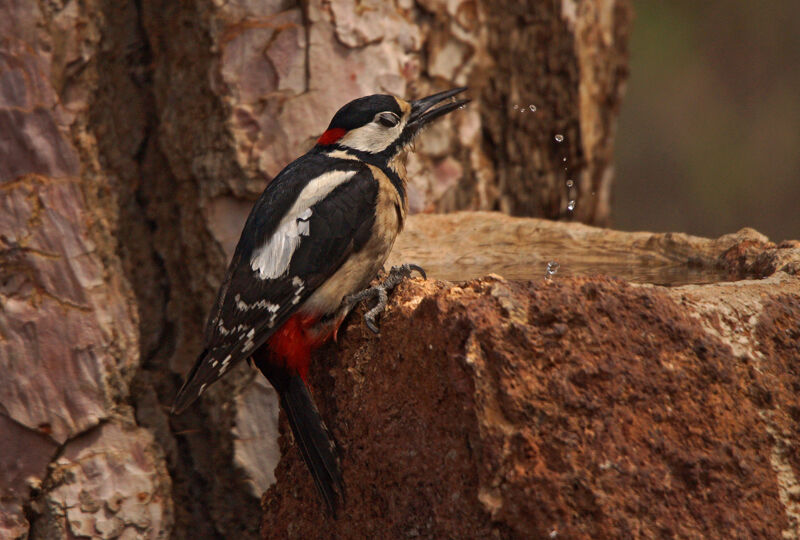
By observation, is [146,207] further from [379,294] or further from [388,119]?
[379,294]

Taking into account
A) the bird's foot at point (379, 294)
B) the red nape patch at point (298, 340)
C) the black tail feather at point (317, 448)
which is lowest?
the black tail feather at point (317, 448)

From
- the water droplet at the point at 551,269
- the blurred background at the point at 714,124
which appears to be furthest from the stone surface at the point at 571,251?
the blurred background at the point at 714,124

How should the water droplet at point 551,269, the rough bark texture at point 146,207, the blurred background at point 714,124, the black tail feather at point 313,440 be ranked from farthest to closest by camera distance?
1. the blurred background at point 714,124
2. the rough bark texture at point 146,207
3. the water droplet at point 551,269
4. the black tail feather at point 313,440

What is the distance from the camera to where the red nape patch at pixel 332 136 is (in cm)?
328

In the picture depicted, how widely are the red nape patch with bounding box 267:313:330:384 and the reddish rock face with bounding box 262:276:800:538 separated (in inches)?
21.6

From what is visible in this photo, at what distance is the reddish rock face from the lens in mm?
1954

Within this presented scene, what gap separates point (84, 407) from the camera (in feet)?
10.8

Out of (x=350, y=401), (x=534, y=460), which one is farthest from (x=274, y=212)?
(x=534, y=460)

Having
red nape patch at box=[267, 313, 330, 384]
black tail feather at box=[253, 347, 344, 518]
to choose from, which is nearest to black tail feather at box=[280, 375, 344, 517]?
black tail feather at box=[253, 347, 344, 518]

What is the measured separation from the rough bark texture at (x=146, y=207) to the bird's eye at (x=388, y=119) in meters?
0.45

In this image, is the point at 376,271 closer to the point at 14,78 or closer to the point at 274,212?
the point at 274,212

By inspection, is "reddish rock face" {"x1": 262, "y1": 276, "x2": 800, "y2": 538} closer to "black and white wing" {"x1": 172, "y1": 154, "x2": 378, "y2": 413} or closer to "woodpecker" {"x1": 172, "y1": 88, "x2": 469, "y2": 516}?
"woodpecker" {"x1": 172, "y1": 88, "x2": 469, "y2": 516}

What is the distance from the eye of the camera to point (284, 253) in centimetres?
285

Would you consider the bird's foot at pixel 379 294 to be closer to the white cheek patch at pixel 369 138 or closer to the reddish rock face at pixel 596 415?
the reddish rock face at pixel 596 415
